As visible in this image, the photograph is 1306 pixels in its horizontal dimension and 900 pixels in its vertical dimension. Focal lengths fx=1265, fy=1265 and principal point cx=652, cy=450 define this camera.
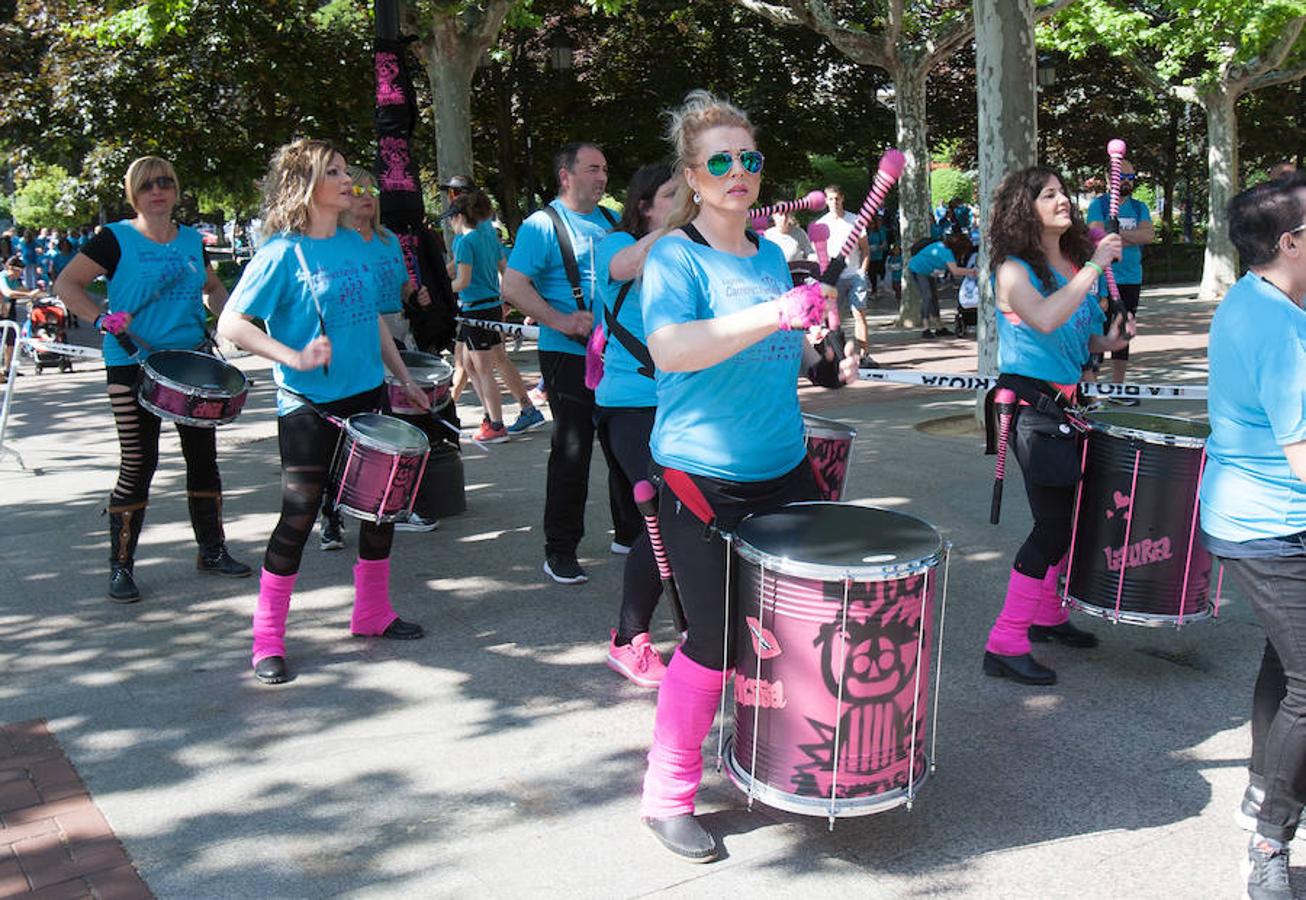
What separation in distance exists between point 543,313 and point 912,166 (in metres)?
12.4

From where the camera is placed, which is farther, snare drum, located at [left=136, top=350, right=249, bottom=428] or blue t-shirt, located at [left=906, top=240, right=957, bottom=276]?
blue t-shirt, located at [left=906, top=240, right=957, bottom=276]

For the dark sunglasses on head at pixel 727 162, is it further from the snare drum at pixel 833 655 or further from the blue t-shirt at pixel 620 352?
the blue t-shirt at pixel 620 352

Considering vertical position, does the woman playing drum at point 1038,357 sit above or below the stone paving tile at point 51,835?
above

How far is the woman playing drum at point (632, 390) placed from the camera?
14.9ft

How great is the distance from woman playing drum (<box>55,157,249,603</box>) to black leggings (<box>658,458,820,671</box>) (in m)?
3.09

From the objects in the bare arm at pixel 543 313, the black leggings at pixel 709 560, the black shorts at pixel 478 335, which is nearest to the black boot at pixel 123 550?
the bare arm at pixel 543 313

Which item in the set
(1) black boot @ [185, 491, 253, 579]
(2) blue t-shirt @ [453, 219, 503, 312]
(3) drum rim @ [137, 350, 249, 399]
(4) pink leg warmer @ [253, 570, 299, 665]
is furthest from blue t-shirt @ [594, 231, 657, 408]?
(2) blue t-shirt @ [453, 219, 503, 312]

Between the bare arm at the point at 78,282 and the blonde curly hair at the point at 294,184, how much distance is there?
138 cm

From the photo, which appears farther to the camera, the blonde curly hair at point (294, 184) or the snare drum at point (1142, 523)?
the blonde curly hair at point (294, 184)

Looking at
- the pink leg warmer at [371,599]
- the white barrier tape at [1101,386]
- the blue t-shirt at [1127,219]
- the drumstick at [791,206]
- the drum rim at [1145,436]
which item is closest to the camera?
the drumstick at [791,206]

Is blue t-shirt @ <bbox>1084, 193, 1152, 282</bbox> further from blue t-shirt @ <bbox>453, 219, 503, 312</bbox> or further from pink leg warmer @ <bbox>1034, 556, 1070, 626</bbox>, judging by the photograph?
pink leg warmer @ <bbox>1034, 556, 1070, 626</bbox>

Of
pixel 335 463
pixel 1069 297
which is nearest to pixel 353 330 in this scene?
pixel 335 463

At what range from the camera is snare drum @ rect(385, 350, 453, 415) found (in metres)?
6.26

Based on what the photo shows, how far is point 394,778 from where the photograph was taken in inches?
153
